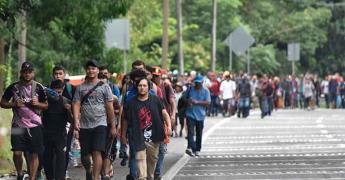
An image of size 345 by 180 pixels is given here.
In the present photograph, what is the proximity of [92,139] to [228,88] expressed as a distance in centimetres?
2800

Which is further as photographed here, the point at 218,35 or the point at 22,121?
the point at 218,35

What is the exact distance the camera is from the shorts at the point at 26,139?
Result: 16062 mm

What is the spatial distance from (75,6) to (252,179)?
8740 mm

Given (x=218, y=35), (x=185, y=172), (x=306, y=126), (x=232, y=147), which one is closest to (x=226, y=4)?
(x=218, y=35)

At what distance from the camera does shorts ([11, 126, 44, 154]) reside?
16062mm

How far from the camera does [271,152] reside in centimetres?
2456

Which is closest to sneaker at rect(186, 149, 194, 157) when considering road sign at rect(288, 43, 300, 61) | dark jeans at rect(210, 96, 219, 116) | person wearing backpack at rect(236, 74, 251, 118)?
person wearing backpack at rect(236, 74, 251, 118)

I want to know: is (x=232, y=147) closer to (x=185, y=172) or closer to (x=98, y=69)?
(x=185, y=172)

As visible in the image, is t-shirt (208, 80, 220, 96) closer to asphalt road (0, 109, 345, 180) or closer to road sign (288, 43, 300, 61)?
asphalt road (0, 109, 345, 180)

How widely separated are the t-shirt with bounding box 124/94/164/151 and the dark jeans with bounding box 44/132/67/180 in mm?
1362

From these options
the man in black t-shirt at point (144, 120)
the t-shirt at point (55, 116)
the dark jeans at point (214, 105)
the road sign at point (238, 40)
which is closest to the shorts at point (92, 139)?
the man in black t-shirt at point (144, 120)

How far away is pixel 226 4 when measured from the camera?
64000mm

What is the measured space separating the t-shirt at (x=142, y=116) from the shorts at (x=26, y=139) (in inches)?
50.3

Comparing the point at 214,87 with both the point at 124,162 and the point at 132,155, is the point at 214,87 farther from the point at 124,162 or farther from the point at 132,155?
the point at 132,155
